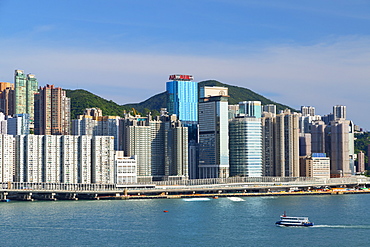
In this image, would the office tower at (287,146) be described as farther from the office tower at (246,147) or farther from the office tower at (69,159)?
the office tower at (69,159)

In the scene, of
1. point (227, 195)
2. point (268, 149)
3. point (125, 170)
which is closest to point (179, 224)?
point (227, 195)

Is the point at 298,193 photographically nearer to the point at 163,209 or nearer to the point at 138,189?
the point at 138,189

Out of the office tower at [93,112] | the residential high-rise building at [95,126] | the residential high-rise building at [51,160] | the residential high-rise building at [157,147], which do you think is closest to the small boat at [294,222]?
the residential high-rise building at [51,160]

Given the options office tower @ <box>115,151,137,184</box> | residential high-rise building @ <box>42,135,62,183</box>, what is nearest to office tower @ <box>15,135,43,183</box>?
residential high-rise building @ <box>42,135,62,183</box>

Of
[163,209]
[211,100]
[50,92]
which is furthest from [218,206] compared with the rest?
[50,92]

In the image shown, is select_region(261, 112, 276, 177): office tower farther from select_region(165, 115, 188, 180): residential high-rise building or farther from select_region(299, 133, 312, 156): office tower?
select_region(299, 133, 312, 156): office tower

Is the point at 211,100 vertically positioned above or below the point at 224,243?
above

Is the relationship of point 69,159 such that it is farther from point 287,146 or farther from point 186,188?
point 287,146

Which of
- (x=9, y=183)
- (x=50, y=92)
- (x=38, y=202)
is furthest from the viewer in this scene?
(x=50, y=92)
